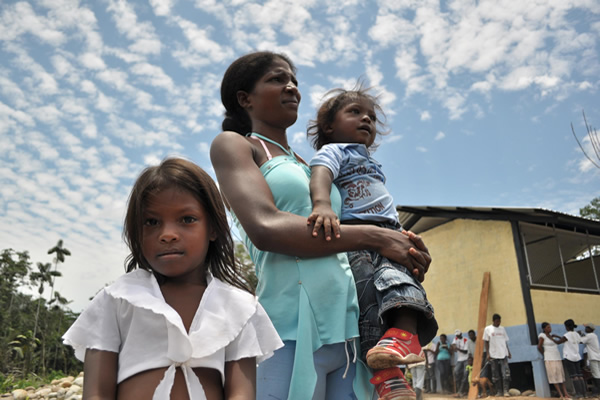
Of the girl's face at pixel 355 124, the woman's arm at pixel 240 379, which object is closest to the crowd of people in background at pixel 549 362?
the girl's face at pixel 355 124

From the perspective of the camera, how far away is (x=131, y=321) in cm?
138

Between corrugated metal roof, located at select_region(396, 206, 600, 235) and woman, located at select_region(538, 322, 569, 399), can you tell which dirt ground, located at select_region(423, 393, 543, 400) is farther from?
corrugated metal roof, located at select_region(396, 206, 600, 235)

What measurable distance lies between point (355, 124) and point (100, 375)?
1.69m

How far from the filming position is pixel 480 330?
42.2ft

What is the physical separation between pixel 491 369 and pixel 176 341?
12.2 meters

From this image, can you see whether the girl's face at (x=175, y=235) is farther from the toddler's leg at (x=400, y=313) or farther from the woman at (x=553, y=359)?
the woman at (x=553, y=359)

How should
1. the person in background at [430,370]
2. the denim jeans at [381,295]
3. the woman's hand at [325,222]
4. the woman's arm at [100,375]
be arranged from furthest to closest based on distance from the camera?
the person in background at [430,370] → the denim jeans at [381,295] → the woman's hand at [325,222] → the woman's arm at [100,375]

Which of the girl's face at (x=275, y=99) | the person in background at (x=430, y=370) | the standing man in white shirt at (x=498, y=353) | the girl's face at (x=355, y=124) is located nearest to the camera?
the girl's face at (x=275, y=99)

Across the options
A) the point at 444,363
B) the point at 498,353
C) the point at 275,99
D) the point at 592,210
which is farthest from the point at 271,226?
the point at 592,210

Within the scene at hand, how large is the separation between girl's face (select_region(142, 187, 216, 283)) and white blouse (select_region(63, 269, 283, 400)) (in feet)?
0.26

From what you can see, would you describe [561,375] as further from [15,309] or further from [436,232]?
[15,309]

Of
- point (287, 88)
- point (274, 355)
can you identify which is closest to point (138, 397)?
point (274, 355)

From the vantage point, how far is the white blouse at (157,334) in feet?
4.37

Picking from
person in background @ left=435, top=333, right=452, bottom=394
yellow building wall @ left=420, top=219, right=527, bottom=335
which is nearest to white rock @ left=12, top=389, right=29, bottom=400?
person in background @ left=435, top=333, right=452, bottom=394
